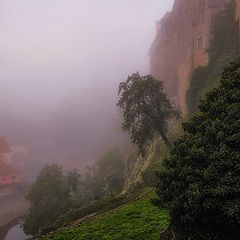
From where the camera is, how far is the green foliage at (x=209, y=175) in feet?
42.9

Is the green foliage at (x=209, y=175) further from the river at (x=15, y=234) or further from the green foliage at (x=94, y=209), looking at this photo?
the river at (x=15, y=234)

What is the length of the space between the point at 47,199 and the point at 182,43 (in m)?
39.4

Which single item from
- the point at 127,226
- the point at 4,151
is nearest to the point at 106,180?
the point at 4,151

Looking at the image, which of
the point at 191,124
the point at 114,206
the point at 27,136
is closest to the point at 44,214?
the point at 114,206

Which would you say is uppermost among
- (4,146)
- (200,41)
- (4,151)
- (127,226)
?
(4,146)

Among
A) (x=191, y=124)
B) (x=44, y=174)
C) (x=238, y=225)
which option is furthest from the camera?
(x=44, y=174)

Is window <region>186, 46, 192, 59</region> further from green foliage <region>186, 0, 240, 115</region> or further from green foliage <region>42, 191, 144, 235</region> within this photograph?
green foliage <region>42, 191, 144, 235</region>

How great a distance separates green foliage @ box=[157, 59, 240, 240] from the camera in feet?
42.9

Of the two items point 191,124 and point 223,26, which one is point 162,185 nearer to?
point 191,124

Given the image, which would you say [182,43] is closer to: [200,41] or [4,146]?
[200,41]

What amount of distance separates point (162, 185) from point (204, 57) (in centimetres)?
4588

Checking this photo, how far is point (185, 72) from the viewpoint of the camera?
6662 centimetres

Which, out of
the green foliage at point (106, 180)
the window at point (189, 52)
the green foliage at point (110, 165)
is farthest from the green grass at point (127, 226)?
the green foliage at point (110, 165)

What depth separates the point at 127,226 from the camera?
2223 cm
